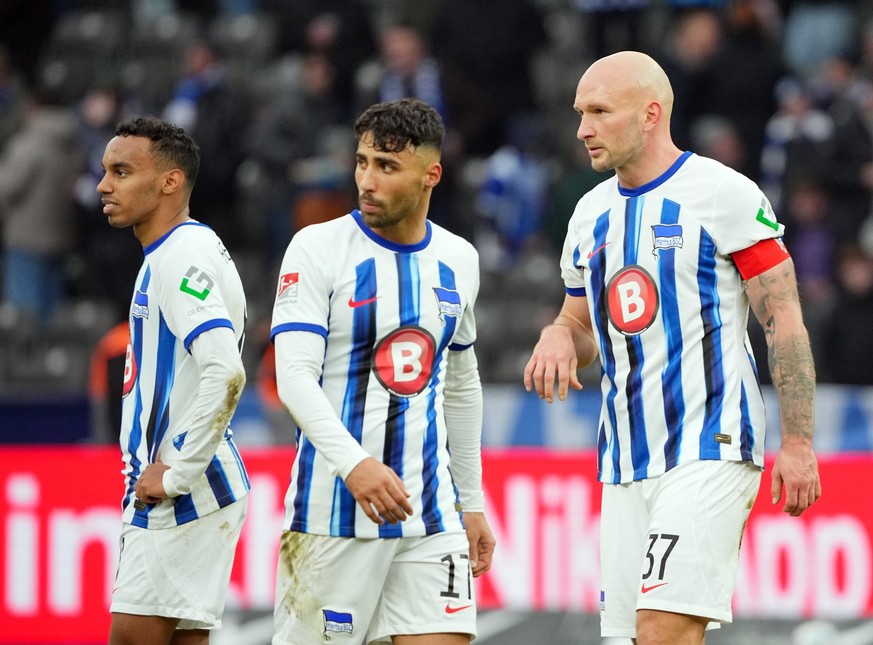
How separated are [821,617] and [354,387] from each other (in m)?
4.16

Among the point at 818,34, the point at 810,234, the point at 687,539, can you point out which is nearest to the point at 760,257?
the point at 687,539

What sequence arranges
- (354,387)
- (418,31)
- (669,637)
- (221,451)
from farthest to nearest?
(418,31) < (221,451) < (354,387) < (669,637)

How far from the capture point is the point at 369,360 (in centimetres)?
559

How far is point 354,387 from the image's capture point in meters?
5.57

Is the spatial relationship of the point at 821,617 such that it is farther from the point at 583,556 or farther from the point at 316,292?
the point at 316,292

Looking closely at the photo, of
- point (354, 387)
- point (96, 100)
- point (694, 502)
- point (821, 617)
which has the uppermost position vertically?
point (96, 100)

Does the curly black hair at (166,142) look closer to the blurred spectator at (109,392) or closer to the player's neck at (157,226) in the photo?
the player's neck at (157,226)

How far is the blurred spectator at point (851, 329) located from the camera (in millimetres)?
12203

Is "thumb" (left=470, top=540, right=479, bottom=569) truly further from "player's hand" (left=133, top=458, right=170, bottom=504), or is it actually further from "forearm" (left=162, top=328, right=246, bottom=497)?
"player's hand" (left=133, top=458, right=170, bottom=504)

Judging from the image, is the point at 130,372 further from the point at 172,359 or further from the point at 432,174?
the point at 432,174

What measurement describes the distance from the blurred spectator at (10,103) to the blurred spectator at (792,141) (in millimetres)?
7673

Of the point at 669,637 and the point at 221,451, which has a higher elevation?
the point at 221,451

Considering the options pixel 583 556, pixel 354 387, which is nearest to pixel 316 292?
pixel 354 387

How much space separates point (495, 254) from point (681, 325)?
8.60 metres
